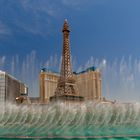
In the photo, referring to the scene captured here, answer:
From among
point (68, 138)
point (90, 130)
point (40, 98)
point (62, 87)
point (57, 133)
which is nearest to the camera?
point (68, 138)

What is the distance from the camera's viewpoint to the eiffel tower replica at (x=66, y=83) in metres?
53.4

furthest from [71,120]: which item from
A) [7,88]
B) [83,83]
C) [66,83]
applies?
[7,88]

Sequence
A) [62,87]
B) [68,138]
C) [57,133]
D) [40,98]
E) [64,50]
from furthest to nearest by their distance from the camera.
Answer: [40,98]
[64,50]
[62,87]
[57,133]
[68,138]

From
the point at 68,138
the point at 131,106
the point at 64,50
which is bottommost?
the point at 68,138

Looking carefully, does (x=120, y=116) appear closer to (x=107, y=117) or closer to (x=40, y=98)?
(x=107, y=117)

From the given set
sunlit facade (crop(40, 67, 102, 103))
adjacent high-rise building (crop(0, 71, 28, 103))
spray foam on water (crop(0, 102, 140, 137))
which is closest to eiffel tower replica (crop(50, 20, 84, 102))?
sunlit facade (crop(40, 67, 102, 103))

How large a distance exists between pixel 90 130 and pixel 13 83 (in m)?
69.6

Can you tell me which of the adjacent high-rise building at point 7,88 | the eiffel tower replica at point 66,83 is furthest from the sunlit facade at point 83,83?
the eiffel tower replica at point 66,83

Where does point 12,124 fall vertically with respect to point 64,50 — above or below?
below

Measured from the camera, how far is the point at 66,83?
55.5 metres

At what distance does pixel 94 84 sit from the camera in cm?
7512

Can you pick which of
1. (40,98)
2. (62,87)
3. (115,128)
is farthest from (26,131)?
(40,98)

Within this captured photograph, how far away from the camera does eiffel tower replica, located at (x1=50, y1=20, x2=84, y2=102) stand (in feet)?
175

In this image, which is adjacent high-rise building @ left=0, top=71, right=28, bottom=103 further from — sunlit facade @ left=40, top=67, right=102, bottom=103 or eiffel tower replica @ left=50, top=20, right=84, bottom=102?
eiffel tower replica @ left=50, top=20, right=84, bottom=102
